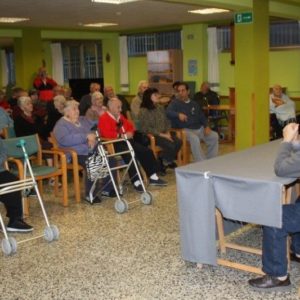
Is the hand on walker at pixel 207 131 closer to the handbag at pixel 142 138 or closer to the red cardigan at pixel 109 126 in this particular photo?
the handbag at pixel 142 138

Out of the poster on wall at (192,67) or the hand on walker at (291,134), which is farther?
the poster on wall at (192,67)

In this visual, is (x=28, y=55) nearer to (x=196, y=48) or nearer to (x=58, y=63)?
(x=58, y=63)

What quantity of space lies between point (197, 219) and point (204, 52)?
28.3 feet

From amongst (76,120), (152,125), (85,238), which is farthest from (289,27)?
(85,238)

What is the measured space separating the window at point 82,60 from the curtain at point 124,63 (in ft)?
3.94

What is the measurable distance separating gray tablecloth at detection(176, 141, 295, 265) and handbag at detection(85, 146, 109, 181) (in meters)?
1.88

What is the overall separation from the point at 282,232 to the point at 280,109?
617 cm

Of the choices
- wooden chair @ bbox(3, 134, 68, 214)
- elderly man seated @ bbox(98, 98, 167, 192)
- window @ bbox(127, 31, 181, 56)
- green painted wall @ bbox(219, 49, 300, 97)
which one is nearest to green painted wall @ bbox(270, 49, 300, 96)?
green painted wall @ bbox(219, 49, 300, 97)

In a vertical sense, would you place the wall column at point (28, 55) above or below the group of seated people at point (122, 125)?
above

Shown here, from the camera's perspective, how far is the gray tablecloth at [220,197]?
305 centimetres

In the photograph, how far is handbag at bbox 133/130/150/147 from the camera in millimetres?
6555

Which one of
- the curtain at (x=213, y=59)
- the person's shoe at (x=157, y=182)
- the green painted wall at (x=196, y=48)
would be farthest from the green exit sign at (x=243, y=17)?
the green painted wall at (x=196, y=48)

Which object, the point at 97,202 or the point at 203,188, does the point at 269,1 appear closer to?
the point at 97,202

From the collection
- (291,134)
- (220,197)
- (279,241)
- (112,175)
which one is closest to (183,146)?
(112,175)
